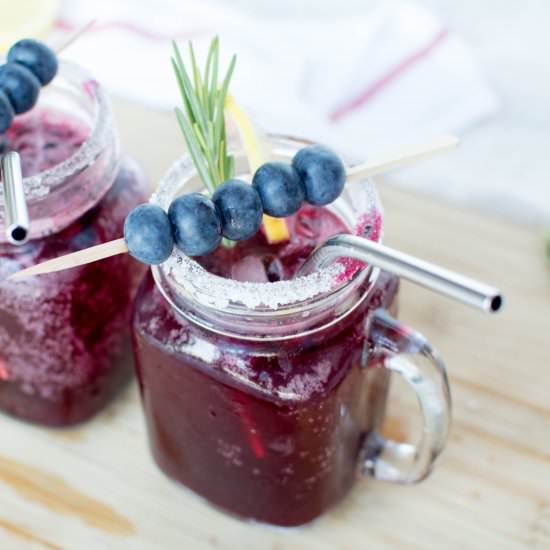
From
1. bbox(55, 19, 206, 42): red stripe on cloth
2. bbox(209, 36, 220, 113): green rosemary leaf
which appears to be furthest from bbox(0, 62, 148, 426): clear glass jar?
bbox(55, 19, 206, 42): red stripe on cloth

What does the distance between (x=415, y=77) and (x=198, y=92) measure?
0.68 meters

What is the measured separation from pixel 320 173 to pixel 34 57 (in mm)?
248

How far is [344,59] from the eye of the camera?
4.13 feet

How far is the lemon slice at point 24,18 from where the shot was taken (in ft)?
3.71

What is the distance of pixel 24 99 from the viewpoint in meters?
0.67

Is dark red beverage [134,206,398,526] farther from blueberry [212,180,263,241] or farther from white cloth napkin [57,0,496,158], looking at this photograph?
white cloth napkin [57,0,496,158]

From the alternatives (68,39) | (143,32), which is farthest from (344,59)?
(68,39)

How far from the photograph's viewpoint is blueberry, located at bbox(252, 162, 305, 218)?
1.89 ft

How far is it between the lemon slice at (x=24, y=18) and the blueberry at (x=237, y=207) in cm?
65

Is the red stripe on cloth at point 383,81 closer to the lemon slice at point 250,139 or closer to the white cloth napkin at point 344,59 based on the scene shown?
the white cloth napkin at point 344,59

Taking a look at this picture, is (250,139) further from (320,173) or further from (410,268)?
(410,268)

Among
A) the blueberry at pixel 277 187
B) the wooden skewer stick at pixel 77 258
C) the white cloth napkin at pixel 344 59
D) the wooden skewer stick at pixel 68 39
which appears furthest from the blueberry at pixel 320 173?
the white cloth napkin at pixel 344 59

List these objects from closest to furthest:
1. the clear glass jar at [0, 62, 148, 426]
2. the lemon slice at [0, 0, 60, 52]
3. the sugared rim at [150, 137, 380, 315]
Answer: the sugared rim at [150, 137, 380, 315]
the clear glass jar at [0, 62, 148, 426]
the lemon slice at [0, 0, 60, 52]

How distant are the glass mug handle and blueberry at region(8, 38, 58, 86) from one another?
307 mm
